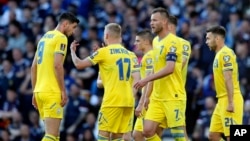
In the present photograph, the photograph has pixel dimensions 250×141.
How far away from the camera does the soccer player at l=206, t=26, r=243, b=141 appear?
18844mm

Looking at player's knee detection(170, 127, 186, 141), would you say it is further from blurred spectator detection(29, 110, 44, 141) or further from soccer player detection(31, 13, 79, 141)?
blurred spectator detection(29, 110, 44, 141)

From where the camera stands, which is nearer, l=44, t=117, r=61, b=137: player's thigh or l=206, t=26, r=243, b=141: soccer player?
l=44, t=117, r=61, b=137: player's thigh

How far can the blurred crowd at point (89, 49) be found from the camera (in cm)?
2544

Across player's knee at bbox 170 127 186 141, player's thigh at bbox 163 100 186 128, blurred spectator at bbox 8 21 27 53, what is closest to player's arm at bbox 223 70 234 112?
player's thigh at bbox 163 100 186 128

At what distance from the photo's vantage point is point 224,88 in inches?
754

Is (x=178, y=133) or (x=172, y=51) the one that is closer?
(x=172, y=51)

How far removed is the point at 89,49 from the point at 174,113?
9.94 m

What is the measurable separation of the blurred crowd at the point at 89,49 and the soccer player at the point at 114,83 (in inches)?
212

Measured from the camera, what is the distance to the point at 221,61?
18984mm

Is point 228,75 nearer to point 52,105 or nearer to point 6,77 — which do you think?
point 52,105

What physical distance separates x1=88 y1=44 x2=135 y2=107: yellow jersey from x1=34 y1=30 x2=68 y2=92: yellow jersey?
0.63 metres

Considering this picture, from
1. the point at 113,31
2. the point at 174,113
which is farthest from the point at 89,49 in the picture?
the point at 174,113

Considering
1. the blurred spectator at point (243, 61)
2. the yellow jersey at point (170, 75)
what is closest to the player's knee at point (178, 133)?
the yellow jersey at point (170, 75)

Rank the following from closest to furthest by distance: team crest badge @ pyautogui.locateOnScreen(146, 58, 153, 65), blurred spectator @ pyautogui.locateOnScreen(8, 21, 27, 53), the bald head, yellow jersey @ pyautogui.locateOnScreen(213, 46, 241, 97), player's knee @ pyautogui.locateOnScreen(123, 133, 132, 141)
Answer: the bald head, yellow jersey @ pyautogui.locateOnScreen(213, 46, 241, 97), team crest badge @ pyautogui.locateOnScreen(146, 58, 153, 65), player's knee @ pyautogui.locateOnScreen(123, 133, 132, 141), blurred spectator @ pyautogui.locateOnScreen(8, 21, 27, 53)
